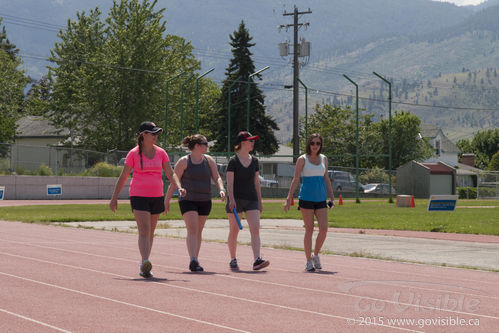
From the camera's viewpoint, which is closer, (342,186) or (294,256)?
(294,256)

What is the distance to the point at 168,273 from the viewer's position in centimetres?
1105

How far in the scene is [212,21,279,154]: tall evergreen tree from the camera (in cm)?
7388

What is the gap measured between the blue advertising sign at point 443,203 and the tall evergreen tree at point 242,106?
142 ft

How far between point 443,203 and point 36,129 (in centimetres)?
5869

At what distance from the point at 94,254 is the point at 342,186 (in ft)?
154

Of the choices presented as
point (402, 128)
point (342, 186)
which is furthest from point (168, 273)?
point (402, 128)

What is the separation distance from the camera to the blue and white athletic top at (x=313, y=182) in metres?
11.7

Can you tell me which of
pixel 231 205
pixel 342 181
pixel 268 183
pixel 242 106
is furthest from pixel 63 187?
pixel 231 205

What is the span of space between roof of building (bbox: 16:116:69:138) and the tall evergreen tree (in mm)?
14814

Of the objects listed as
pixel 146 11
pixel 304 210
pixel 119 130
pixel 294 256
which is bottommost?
pixel 294 256

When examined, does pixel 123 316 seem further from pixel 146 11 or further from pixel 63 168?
pixel 146 11

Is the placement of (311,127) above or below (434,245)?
above

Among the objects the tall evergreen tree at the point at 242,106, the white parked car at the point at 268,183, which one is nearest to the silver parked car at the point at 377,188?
the white parked car at the point at 268,183

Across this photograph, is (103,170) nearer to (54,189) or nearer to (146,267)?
(54,189)
